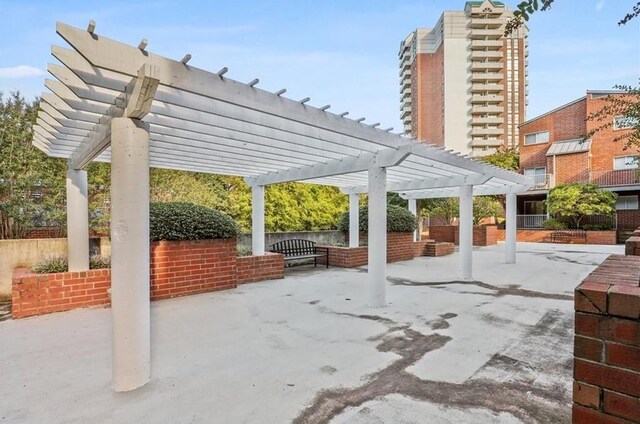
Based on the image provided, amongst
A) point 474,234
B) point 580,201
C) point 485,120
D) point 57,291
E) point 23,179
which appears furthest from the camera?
point 485,120

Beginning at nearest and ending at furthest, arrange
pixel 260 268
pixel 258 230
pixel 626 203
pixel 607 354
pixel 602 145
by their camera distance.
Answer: pixel 607 354
pixel 260 268
pixel 258 230
pixel 626 203
pixel 602 145

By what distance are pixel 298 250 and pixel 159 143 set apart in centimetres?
540

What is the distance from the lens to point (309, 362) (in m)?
3.53

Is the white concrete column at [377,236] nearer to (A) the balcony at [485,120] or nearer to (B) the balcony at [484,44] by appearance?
(A) the balcony at [485,120]

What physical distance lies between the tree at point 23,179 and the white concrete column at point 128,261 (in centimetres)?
594

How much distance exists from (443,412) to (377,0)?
3.38m

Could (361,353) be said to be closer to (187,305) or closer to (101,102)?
(187,305)

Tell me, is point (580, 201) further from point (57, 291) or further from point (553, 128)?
point (57, 291)

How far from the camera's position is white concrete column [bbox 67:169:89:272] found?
582 cm

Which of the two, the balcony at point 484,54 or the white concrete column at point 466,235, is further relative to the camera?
the balcony at point 484,54

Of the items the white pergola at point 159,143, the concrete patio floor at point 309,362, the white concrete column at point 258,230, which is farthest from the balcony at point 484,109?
the concrete patio floor at point 309,362

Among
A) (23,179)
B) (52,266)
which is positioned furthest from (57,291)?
(23,179)

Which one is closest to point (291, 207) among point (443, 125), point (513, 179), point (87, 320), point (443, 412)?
point (513, 179)

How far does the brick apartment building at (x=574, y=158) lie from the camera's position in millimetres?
19797
